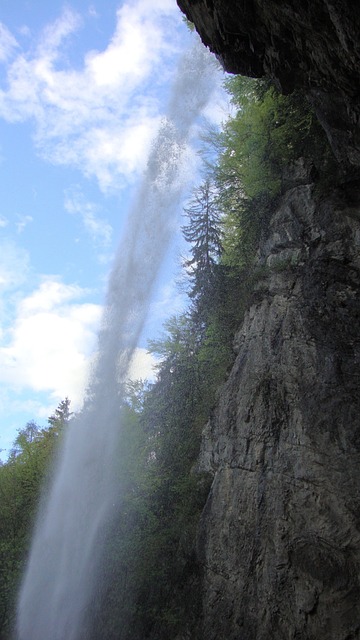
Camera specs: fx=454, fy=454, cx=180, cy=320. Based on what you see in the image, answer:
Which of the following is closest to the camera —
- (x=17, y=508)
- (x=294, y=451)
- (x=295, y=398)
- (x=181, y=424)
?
(x=294, y=451)

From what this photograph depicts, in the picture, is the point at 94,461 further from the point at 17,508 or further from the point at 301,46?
the point at 301,46

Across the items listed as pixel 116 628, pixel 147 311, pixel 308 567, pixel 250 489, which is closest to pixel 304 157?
pixel 147 311

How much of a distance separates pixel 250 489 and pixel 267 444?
44.1 inches

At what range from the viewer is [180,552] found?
12422mm

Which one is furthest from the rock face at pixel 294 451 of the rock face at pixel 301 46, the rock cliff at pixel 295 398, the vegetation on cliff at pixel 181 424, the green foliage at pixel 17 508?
the green foliage at pixel 17 508

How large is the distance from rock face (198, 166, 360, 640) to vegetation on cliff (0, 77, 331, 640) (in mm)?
1426

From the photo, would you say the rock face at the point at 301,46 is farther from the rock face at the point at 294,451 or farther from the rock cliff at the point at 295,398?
the rock face at the point at 294,451

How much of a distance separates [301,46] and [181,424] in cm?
1275

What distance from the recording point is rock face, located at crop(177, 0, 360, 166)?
6477mm

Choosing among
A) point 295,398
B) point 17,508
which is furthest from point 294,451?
point 17,508

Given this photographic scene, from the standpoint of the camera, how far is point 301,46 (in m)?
7.68

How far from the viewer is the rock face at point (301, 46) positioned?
6477 millimetres

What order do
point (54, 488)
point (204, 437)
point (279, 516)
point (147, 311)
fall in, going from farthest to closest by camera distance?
point (147, 311) → point (54, 488) → point (204, 437) → point (279, 516)

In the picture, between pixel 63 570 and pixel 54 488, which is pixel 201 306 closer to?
pixel 54 488
